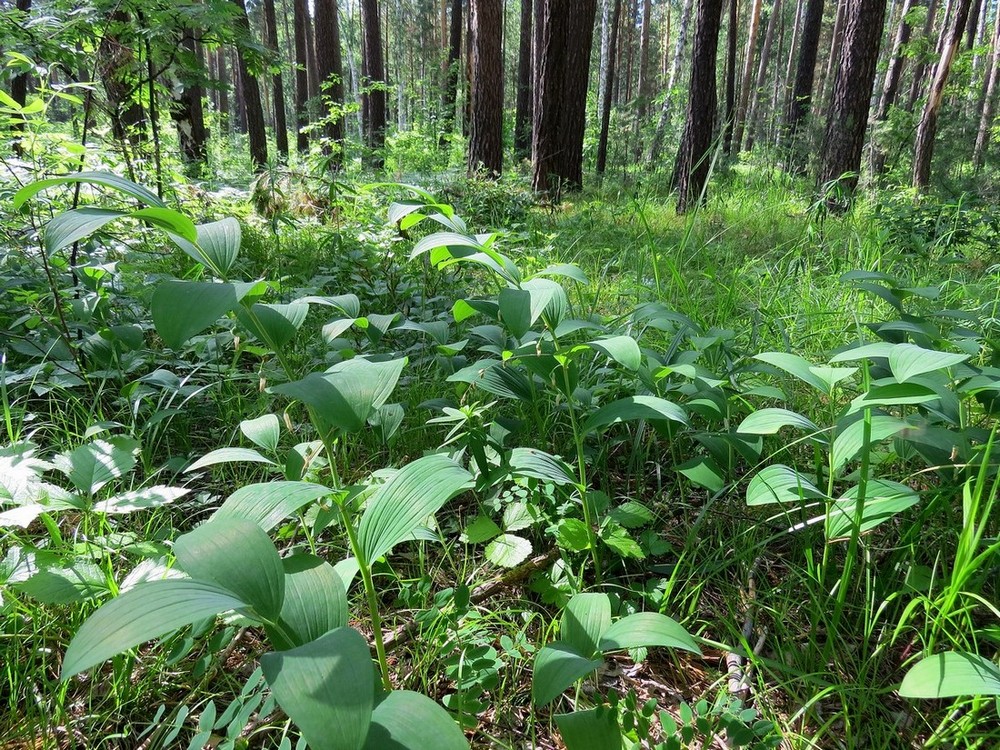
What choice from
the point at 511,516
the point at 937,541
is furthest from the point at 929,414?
the point at 511,516

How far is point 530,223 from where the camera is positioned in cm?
389

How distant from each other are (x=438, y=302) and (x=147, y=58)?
1.95m

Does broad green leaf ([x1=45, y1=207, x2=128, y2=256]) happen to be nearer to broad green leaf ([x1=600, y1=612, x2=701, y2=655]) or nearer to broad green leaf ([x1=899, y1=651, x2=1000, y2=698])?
broad green leaf ([x1=600, y1=612, x2=701, y2=655])

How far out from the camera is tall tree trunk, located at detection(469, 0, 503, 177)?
6184 mm

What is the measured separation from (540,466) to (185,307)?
62 centimetres

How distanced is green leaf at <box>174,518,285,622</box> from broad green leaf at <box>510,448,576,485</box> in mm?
525

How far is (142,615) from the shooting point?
0.45m

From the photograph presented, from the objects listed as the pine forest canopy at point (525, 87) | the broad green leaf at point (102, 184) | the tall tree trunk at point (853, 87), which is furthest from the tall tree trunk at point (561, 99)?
the broad green leaf at point (102, 184)

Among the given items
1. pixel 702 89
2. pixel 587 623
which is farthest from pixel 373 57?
pixel 587 623

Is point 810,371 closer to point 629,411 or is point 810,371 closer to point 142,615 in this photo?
point 629,411

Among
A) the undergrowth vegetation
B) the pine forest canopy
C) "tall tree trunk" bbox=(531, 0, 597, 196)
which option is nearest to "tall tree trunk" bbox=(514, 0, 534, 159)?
the pine forest canopy

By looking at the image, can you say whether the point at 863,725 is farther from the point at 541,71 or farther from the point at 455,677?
the point at 541,71

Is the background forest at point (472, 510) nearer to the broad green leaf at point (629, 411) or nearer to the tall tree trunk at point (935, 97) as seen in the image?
the broad green leaf at point (629, 411)

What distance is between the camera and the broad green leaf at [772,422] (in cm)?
94
